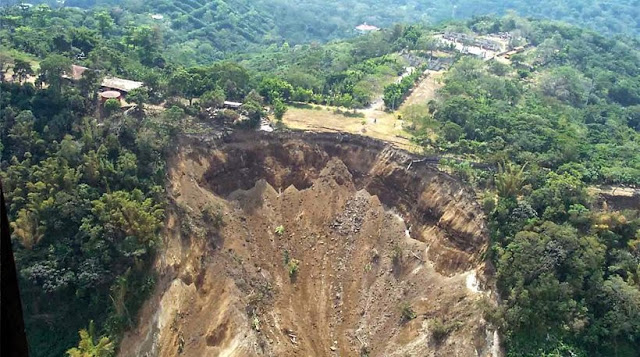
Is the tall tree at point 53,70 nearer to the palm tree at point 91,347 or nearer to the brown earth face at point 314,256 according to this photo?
→ the brown earth face at point 314,256

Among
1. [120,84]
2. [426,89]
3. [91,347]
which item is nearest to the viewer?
[91,347]

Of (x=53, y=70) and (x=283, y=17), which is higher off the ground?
(x=53, y=70)

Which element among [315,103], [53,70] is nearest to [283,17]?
[315,103]

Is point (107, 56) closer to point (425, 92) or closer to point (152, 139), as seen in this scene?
point (152, 139)

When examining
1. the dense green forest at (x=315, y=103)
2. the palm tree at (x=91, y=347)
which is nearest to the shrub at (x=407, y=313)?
the dense green forest at (x=315, y=103)

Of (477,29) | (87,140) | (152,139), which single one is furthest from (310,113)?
(477,29)

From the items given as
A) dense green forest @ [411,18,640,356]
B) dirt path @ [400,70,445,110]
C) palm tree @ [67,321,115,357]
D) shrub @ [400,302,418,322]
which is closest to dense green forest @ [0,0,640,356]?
dense green forest @ [411,18,640,356]

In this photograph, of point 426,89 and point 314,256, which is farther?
point 426,89

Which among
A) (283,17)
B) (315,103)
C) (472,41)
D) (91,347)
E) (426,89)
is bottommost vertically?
(283,17)

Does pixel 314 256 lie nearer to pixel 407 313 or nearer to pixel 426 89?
pixel 407 313
